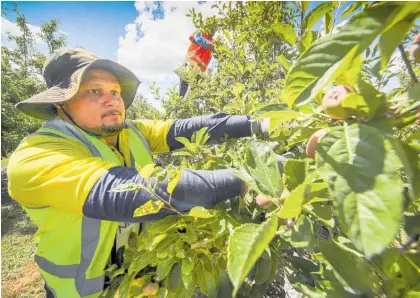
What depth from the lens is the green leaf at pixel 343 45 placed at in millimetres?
317

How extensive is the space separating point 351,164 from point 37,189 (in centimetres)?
130

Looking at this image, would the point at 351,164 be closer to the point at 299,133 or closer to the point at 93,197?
the point at 299,133

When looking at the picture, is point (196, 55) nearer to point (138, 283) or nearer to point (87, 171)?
point (87, 171)

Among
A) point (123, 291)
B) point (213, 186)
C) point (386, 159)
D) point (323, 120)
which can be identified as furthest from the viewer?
point (123, 291)

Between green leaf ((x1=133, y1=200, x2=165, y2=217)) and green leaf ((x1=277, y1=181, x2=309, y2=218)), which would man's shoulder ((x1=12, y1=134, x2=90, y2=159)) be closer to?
green leaf ((x1=133, y1=200, x2=165, y2=217))

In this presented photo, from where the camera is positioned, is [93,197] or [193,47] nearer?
[93,197]

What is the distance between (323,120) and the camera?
1.76 feet

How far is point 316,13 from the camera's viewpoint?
1.81 feet

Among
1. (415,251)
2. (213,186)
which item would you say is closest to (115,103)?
(213,186)

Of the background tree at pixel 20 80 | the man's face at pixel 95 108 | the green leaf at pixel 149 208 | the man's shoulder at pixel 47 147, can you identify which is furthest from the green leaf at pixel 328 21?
the background tree at pixel 20 80

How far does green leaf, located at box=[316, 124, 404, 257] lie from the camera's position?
0.97ft

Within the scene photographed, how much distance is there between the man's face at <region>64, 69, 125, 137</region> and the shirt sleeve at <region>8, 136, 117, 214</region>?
1.21ft

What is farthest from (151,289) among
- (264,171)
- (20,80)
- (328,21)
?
(20,80)

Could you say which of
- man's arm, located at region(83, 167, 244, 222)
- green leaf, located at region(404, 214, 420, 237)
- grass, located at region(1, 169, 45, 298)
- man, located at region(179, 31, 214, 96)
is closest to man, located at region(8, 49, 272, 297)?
man's arm, located at region(83, 167, 244, 222)
